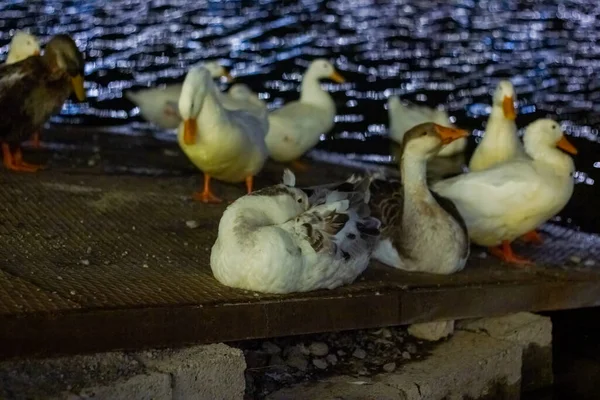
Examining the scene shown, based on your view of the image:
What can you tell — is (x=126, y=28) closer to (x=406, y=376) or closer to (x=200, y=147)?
(x=200, y=147)

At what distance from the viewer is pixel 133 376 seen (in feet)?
13.3

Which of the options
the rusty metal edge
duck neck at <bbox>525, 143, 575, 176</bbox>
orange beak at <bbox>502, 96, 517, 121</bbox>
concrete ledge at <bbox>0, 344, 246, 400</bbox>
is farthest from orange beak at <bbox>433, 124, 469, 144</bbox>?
concrete ledge at <bbox>0, 344, 246, 400</bbox>

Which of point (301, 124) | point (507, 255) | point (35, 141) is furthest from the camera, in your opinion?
point (301, 124)

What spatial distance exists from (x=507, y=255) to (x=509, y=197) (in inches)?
13.0

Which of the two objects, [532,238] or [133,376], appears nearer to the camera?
[133,376]

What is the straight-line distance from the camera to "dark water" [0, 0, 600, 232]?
33.5 feet

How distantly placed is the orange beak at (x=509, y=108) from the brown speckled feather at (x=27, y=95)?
2.95m

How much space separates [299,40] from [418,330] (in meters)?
9.08

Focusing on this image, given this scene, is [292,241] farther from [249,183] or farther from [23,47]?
[23,47]

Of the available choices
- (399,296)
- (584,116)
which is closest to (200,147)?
(399,296)

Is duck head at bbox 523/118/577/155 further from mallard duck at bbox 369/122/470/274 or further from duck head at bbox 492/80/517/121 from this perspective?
duck head at bbox 492/80/517/121

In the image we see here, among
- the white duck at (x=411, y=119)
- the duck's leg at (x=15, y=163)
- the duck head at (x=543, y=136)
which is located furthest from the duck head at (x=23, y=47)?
the duck head at (x=543, y=136)

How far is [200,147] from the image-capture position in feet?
21.8

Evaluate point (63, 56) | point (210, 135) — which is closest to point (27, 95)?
point (63, 56)
